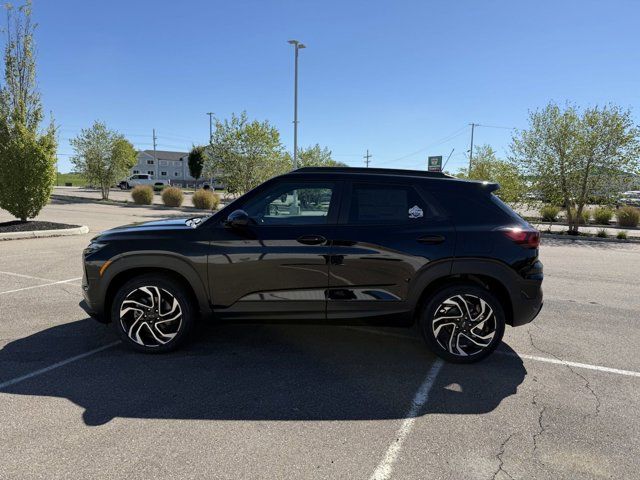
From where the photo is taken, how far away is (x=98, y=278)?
400cm

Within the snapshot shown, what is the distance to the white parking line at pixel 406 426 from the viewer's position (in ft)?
8.34

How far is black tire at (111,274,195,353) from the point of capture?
3.98 meters

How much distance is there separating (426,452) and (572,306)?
15.4 feet

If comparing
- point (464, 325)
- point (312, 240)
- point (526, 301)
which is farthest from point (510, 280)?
point (312, 240)

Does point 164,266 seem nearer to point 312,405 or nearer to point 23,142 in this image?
point 312,405

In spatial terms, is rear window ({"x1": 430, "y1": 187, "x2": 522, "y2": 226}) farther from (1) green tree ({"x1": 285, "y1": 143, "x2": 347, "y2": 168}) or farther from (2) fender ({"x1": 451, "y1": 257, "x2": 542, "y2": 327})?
(1) green tree ({"x1": 285, "y1": 143, "x2": 347, "y2": 168})

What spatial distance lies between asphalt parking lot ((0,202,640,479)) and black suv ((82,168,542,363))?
1.44 ft

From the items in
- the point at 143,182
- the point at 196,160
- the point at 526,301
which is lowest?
the point at 526,301

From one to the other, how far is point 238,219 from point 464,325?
2312mm

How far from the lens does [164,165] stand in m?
101

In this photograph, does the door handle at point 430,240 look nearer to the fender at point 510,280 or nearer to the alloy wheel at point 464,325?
the fender at point 510,280

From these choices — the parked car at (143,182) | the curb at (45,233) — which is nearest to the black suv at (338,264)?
the curb at (45,233)

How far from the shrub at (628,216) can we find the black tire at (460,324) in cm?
2229

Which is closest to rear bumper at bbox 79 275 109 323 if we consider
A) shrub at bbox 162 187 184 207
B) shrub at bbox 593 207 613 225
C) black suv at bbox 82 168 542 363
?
black suv at bbox 82 168 542 363
